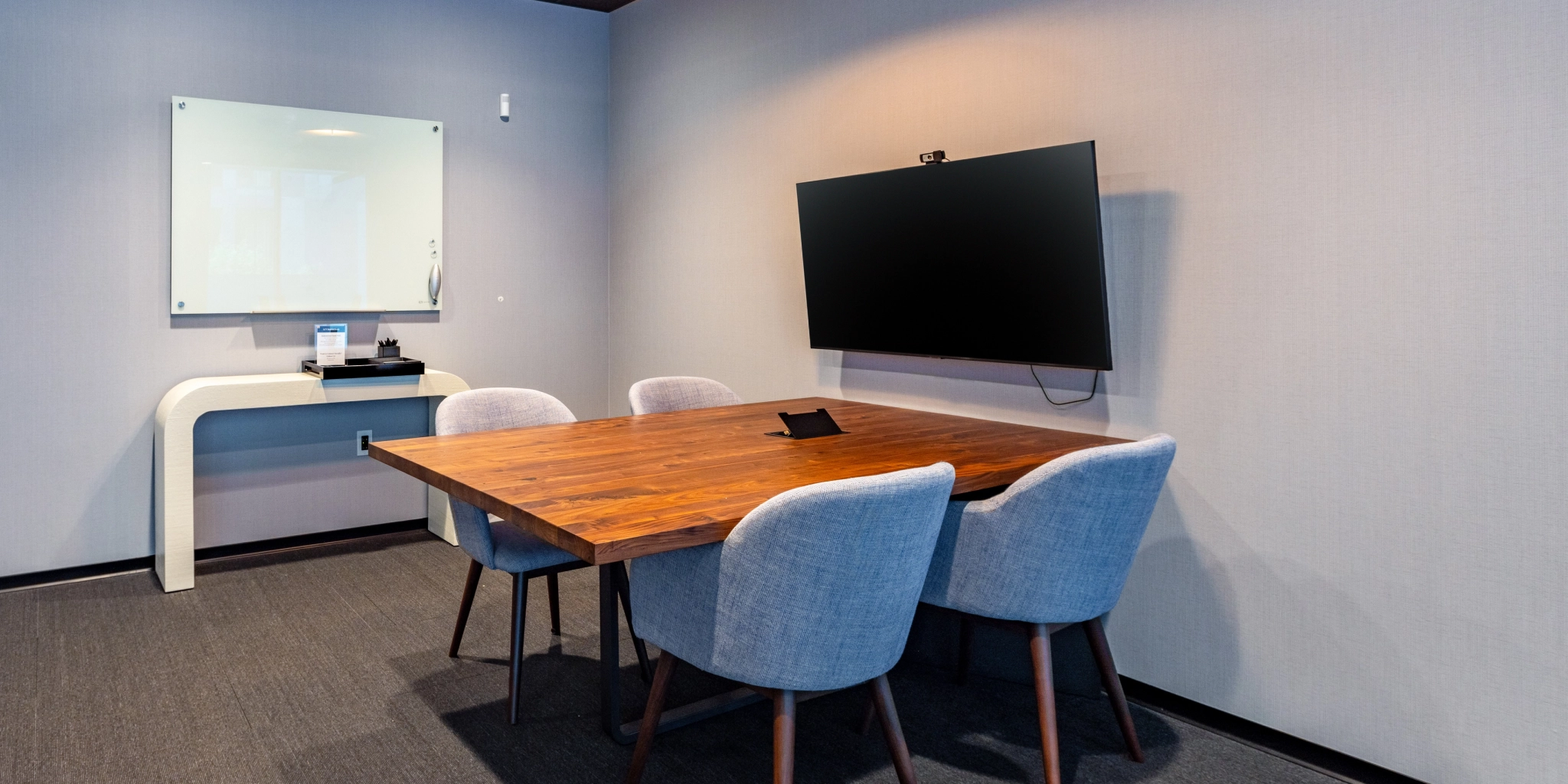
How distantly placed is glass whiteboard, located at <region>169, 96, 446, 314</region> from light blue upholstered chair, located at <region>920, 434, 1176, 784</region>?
3336 millimetres

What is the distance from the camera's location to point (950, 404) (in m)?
3.49

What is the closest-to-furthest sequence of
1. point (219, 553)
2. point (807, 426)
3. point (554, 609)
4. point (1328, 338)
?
1. point (1328, 338)
2. point (807, 426)
3. point (554, 609)
4. point (219, 553)

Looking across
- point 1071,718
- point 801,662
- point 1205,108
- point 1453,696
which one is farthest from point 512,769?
point 1205,108

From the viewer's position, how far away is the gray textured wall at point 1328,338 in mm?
2166

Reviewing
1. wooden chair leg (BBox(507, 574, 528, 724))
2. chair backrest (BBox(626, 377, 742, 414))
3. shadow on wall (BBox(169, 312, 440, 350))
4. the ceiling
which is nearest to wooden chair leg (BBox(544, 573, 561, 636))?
wooden chair leg (BBox(507, 574, 528, 724))

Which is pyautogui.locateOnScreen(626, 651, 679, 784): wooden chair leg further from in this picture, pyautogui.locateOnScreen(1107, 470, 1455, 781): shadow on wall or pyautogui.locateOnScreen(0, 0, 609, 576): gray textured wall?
pyautogui.locateOnScreen(0, 0, 609, 576): gray textured wall

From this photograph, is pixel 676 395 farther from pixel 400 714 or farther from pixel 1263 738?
pixel 1263 738

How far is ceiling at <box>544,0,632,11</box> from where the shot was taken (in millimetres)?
5098

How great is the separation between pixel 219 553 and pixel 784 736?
353 centimetres

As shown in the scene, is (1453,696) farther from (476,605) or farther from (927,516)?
(476,605)

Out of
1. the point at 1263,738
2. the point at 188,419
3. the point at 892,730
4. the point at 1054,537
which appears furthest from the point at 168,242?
the point at 1263,738

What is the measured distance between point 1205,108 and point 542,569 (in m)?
2.23

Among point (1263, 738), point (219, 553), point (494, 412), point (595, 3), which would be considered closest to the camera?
point (1263, 738)

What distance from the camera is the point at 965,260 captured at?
10.4ft
